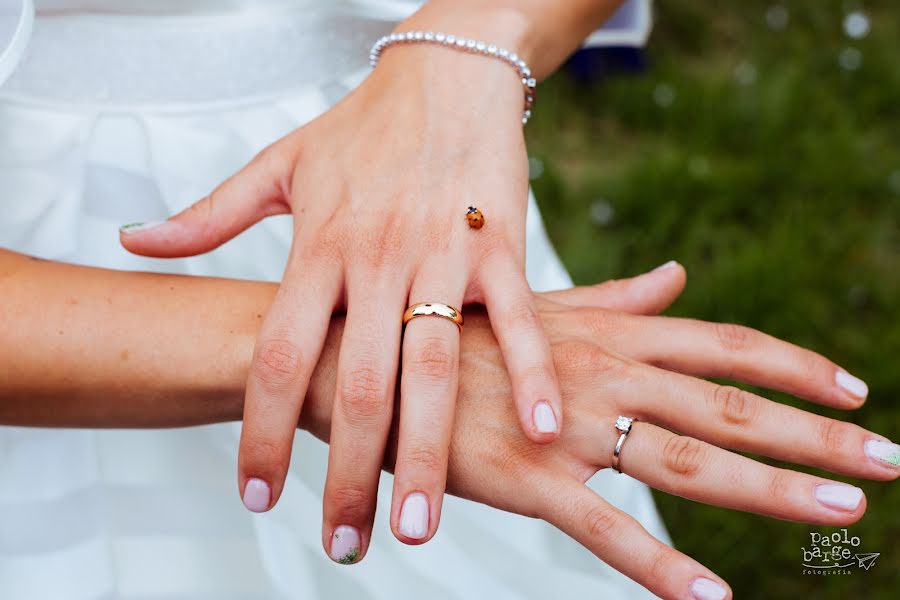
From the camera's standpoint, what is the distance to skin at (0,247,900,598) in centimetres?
112

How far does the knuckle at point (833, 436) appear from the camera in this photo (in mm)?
1139

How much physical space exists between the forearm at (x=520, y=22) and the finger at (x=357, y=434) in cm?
57

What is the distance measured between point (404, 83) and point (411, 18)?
0.17 metres

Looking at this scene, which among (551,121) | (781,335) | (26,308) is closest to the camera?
(26,308)

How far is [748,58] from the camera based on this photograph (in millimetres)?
3355

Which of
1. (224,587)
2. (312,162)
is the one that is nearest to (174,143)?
(312,162)

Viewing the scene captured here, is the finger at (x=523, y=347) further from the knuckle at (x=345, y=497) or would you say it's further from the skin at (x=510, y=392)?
the knuckle at (x=345, y=497)

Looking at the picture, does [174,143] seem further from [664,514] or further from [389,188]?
[664,514]

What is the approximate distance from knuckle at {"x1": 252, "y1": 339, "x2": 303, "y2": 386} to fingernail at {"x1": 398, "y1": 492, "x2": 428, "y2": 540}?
8.8 inches

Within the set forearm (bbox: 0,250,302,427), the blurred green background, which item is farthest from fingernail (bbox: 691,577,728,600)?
the blurred green background

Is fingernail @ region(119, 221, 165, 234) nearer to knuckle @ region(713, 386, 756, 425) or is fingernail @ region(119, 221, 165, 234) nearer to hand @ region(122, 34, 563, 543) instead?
hand @ region(122, 34, 563, 543)

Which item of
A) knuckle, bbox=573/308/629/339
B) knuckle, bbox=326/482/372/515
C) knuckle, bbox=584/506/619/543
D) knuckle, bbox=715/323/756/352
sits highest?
knuckle, bbox=715/323/756/352

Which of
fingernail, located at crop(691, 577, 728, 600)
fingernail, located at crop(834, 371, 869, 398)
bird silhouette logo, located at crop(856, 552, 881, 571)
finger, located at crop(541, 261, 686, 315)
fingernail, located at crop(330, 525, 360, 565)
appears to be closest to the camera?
fingernail, located at crop(691, 577, 728, 600)

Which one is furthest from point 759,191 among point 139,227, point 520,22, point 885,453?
point 139,227
